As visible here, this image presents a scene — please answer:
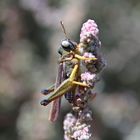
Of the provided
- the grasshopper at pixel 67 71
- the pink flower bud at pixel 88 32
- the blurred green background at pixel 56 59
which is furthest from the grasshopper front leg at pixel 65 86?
the blurred green background at pixel 56 59

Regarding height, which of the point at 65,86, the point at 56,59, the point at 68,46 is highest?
the point at 56,59

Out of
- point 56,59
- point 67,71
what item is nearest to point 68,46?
point 67,71

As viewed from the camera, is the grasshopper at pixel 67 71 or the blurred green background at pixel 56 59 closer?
the grasshopper at pixel 67 71

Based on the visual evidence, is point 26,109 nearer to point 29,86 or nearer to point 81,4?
point 29,86

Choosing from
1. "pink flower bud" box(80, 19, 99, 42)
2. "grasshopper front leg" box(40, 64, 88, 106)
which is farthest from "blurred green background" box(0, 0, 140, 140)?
"pink flower bud" box(80, 19, 99, 42)

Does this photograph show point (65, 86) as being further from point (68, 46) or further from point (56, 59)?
point (56, 59)

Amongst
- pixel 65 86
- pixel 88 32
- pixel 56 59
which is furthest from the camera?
pixel 56 59

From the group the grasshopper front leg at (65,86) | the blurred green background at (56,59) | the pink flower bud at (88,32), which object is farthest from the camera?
the blurred green background at (56,59)

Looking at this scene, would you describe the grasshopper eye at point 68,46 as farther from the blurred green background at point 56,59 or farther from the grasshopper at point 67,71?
the blurred green background at point 56,59

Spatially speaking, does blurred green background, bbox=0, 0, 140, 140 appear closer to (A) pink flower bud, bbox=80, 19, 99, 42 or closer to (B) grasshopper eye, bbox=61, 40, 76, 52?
(B) grasshopper eye, bbox=61, 40, 76, 52
